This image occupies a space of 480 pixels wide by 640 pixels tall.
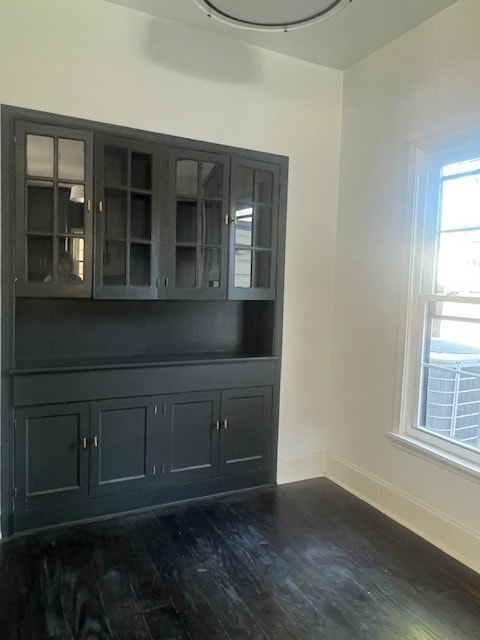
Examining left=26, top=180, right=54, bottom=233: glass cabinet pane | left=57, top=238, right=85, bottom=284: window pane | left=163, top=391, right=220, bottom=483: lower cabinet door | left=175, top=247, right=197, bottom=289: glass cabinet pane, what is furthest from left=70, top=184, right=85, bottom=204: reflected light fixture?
left=163, top=391, right=220, bottom=483: lower cabinet door

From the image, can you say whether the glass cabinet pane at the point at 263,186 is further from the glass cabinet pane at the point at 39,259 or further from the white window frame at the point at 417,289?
the glass cabinet pane at the point at 39,259

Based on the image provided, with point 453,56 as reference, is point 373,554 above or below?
below

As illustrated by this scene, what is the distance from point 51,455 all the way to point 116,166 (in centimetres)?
172

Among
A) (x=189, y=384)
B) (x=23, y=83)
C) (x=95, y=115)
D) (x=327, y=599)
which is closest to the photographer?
(x=327, y=599)

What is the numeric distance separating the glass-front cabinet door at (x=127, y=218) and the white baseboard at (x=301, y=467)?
1565 millimetres

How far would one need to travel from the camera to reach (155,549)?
2.50 meters

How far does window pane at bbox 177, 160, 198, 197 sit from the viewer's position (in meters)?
2.92

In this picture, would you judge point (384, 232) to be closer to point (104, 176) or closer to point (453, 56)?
point (453, 56)

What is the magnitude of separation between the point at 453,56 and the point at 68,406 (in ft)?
9.53

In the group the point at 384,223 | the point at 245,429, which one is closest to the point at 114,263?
the point at 245,429

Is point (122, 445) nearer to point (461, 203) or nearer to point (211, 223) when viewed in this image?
point (211, 223)

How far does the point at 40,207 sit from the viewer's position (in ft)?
8.48

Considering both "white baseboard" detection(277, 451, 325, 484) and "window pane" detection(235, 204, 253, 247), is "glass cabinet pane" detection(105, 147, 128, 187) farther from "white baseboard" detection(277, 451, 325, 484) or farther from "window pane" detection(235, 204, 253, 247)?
"white baseboard" detection(277, 451, 325, 484)

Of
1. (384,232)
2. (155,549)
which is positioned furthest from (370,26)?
(155,549)
